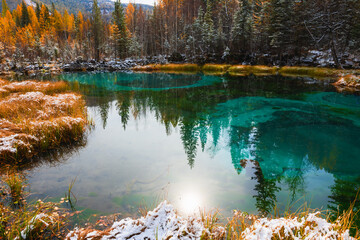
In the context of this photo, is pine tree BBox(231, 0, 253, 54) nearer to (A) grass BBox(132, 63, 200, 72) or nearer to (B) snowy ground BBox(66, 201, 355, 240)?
(A) grass BBox(132, 63, 200, 72)

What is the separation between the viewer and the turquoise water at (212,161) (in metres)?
5.44

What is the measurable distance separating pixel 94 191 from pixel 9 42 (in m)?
87.6

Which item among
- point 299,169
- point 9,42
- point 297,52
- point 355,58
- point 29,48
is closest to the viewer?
point 299,169

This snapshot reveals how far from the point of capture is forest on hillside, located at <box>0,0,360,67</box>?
34781 mm

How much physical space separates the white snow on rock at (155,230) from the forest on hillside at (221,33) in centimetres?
3471

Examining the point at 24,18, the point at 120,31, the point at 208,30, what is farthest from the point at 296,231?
the point at 24,18

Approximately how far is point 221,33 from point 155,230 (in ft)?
166

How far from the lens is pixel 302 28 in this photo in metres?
36.8

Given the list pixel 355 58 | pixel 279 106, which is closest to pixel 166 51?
pixel 355 58

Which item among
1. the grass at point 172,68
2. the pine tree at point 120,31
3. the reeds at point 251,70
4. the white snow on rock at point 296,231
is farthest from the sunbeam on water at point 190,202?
the pine tree at point 120,31

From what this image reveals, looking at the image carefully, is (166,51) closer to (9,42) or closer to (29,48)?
(29,48)

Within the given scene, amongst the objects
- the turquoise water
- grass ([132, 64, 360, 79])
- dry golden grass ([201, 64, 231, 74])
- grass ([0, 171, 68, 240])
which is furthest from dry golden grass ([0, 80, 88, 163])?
dry golden grass ([201, 64, 231, 74])

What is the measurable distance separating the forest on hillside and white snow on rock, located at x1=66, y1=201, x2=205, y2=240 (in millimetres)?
34711

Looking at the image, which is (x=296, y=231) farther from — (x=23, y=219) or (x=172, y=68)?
(x=172, y=68)
